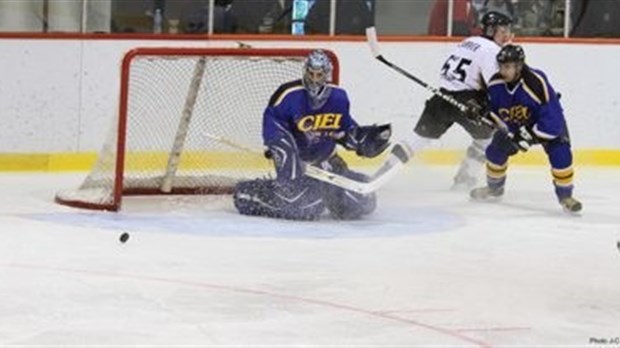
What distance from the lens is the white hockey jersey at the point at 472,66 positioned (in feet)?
23.4

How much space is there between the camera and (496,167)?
23.3ft

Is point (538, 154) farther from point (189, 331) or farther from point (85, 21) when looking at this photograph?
point (189, 331)

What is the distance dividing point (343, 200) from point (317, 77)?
0.52 meters

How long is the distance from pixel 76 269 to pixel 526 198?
119 inches

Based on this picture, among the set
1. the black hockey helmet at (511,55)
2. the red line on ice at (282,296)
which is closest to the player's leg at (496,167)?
the black hockey helmet at (511,55)

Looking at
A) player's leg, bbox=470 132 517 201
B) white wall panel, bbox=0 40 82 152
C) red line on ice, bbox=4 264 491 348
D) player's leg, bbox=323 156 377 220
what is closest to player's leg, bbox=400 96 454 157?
player's leg, bbox=470 132 517 201

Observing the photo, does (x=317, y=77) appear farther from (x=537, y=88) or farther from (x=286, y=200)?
(x=537, y=88)

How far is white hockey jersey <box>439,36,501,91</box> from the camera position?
7.12 m

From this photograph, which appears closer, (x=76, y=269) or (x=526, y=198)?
(x=76, y=269)

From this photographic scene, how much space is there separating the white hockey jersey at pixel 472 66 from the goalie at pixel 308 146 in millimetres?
915

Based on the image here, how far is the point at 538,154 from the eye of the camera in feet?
28.5

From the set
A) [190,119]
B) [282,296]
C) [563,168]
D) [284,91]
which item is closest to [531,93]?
[563,168]

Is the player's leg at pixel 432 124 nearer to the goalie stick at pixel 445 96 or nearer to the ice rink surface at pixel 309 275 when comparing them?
the goalie stick at pixel 445 96

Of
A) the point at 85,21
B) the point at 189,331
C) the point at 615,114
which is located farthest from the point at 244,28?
the point at 189,331
